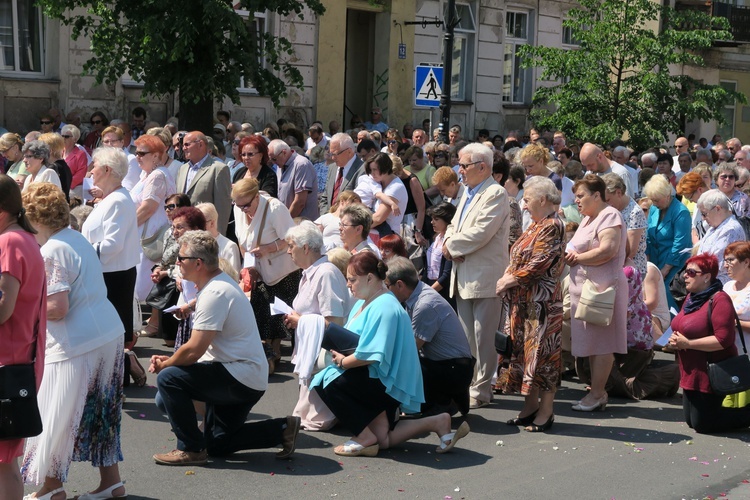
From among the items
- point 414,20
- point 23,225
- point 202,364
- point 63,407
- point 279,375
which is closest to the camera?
point 23,225

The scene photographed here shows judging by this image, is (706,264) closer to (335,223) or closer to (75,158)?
(335,223)

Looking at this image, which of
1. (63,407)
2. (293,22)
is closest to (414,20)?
(293,22)

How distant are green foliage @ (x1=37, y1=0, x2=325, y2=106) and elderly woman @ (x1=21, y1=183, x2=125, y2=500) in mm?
10378

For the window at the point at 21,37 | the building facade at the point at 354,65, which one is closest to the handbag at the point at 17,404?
the building facade at the point at 354,65

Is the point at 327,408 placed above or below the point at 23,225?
below

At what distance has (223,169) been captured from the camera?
11.0m

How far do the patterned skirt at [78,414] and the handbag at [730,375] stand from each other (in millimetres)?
4254

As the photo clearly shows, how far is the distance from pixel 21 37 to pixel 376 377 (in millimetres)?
14099

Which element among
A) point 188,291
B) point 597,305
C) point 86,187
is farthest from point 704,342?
point 86,187

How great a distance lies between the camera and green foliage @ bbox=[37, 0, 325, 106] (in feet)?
53.6

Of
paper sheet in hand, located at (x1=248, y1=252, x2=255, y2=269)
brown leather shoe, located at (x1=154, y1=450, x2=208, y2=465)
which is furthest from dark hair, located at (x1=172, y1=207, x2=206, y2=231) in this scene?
brown leather shoe, located at (x1=154, y1=450, x2=208, y2=465)

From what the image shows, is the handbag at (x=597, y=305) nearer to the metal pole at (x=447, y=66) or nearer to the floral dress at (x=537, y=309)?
the floral dress at (x=537, y=309)

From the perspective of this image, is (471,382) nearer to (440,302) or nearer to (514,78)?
(440,302)

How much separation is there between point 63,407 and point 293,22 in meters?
18.1
